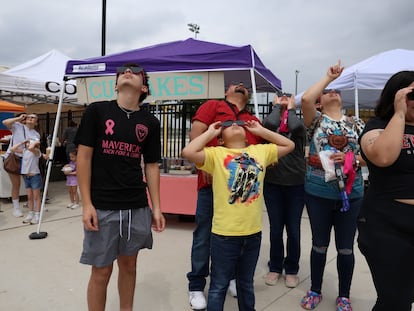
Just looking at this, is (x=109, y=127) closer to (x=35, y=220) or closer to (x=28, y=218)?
(x=35, y=220)

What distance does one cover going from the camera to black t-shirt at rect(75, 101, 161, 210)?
1.99 meters

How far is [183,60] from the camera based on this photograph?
421cm

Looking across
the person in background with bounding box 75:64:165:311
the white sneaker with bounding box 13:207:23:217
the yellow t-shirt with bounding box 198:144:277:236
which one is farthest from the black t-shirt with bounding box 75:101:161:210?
the white sneaker with bounding box 13:207:23:217

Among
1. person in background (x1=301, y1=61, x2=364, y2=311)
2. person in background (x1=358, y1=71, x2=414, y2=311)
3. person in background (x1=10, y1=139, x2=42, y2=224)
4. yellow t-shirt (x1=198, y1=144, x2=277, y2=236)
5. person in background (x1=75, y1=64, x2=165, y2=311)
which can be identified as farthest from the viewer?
person in background (x1=10, y1=139, x2=42, y2=224)

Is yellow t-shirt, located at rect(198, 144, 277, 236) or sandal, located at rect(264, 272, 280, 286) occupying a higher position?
yellow t-shirt, located at rect(198, 144, 277, 236)

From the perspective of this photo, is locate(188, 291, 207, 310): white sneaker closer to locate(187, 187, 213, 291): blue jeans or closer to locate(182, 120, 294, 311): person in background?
locate(187, 187, 213, 291): blue jeans

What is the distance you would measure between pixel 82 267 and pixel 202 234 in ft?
5.09

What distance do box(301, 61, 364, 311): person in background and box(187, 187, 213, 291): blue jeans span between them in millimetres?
781

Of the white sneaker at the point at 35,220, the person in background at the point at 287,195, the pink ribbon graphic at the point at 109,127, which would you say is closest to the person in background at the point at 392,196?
the person in background at the point at 287,195

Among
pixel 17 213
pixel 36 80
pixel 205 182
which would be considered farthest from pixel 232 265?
pixel 36 80

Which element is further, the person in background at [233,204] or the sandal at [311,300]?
the sandal at [311,300]

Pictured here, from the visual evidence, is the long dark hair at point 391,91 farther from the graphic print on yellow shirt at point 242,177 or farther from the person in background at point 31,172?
the person in background at point 31,172

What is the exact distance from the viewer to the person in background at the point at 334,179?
246cm

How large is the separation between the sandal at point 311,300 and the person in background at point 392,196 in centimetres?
103
